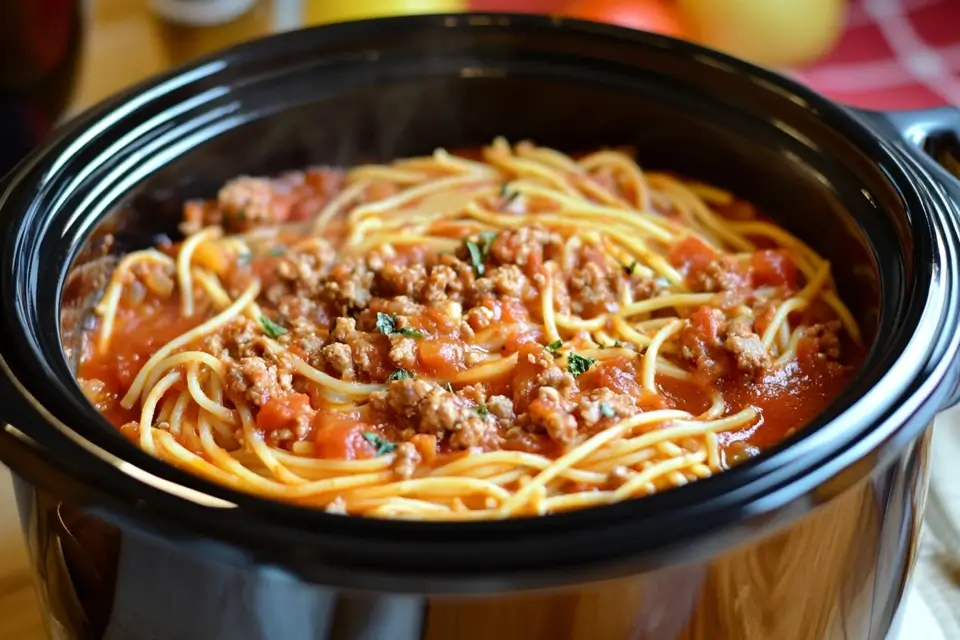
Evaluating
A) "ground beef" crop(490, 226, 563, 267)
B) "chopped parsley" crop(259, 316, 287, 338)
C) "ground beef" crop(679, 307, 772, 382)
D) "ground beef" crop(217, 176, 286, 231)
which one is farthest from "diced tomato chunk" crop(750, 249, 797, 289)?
"ground beef" crop(217, 176, 286, 231)

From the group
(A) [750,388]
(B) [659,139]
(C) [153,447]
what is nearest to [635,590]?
(A) [750,388]

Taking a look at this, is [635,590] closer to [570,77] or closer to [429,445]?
[429,445]

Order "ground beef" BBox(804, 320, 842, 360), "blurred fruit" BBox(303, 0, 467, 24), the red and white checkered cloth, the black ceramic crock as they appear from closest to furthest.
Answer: the black ceramic crock → "ground beef" BBox(804, 320, 842, 360) → "blurred fruit" BBox(303, 0, 467, 24) → the red and white checkered cloth

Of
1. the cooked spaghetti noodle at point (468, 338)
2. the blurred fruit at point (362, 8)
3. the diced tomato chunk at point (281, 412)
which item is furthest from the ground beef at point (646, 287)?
the blurred fruit at point (362, 8)

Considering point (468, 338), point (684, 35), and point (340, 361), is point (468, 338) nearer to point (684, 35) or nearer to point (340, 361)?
point (340, 361)

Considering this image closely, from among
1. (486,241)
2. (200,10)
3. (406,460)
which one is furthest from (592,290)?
(200,10)

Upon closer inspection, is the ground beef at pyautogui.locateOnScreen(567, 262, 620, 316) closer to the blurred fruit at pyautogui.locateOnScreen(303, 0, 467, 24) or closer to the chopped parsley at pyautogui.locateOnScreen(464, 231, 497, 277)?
the chopped parsley at pyautogui.locateOnScreen(464, 231, 497, 277)

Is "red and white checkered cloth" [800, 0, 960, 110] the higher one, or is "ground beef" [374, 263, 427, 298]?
"red and white checkered cloth" [800, 0, 960, 110]
